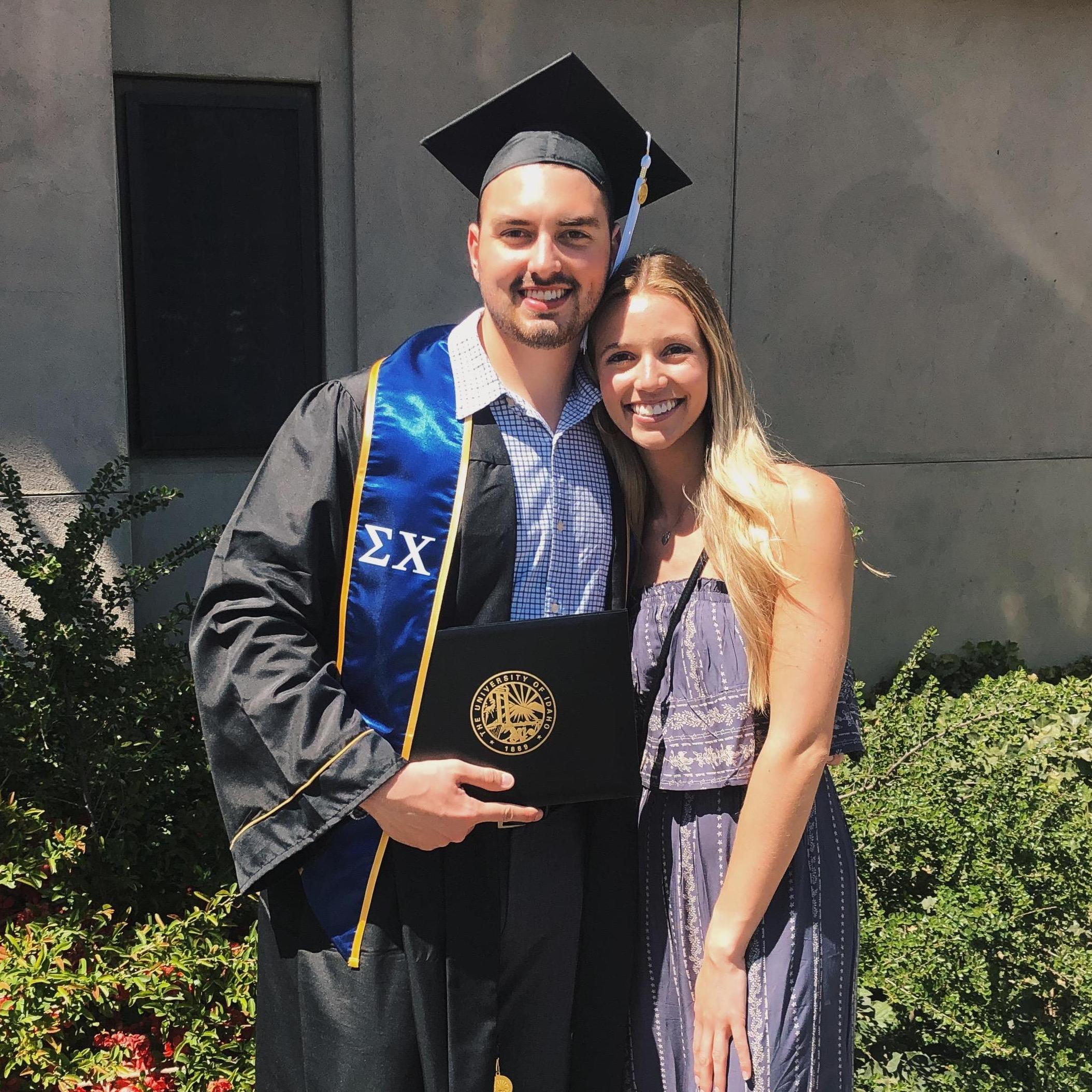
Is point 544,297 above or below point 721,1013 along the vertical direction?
above

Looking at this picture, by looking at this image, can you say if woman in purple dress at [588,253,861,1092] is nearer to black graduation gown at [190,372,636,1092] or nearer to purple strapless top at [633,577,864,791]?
purple strapless top at [633,577,864,791]

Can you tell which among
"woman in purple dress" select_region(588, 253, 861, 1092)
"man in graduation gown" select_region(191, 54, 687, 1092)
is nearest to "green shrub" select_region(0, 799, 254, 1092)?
"man in graduation gown" select_region(191, 54, 687, 1092)

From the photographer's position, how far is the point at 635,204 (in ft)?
6.94

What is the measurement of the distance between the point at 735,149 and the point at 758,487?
3241 mm

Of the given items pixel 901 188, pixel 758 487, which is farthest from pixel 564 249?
pixel 901 188

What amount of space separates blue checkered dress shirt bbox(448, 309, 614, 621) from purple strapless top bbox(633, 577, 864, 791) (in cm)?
15

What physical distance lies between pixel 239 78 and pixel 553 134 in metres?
2.58

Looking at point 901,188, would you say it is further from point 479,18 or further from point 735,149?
point 479,18

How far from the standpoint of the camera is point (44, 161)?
3.72 metres

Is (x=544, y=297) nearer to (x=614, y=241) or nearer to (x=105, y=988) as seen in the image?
(x=614, y=241)

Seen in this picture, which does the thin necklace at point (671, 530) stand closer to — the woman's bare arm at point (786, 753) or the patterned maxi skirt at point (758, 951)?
the woman's bare arm at point (786, 753)

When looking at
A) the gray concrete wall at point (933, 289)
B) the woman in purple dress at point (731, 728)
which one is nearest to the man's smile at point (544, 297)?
the woman in purple dress at point (731, 728)

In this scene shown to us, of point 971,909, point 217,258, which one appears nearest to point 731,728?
point 971,909

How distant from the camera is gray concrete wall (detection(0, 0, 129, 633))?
368 centimetres
